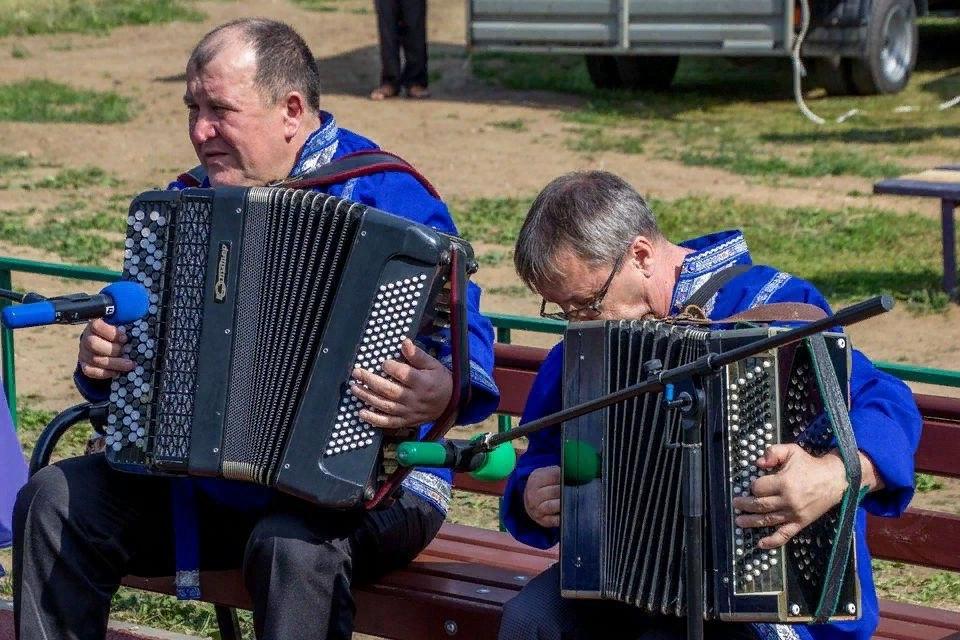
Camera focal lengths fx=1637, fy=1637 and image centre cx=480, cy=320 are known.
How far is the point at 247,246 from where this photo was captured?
329 centimetres

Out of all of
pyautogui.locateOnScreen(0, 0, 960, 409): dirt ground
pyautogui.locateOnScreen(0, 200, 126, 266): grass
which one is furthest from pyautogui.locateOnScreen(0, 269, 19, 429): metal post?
pyautogui.locateOnScreen(0, 200, 126, 266): grass

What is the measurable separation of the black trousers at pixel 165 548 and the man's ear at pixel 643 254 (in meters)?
0.78

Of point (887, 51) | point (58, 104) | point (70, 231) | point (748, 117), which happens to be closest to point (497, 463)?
point (70, 231)

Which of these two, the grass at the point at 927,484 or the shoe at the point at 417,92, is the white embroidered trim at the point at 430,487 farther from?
the shoe at the point at 417,92

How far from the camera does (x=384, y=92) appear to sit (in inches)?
542

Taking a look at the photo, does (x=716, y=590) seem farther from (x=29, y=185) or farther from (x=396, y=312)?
(x=29, y=185)

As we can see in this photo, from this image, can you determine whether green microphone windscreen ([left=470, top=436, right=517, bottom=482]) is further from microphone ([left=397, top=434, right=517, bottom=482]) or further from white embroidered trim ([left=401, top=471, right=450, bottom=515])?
white embroidered trim ([left=401, top=471, right=450, bottom=515])

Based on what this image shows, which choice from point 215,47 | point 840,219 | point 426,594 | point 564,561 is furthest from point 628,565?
point 840,219

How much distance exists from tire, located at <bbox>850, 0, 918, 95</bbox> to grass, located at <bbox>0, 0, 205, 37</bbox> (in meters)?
8.02

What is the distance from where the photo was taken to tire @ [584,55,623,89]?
14055 mm

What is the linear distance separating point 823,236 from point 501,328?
497 cm

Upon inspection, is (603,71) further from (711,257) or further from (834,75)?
(711,257)

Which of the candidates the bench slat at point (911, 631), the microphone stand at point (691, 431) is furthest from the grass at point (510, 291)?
the microphone stand at point (691, 431)

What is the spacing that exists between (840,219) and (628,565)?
6711 mm
